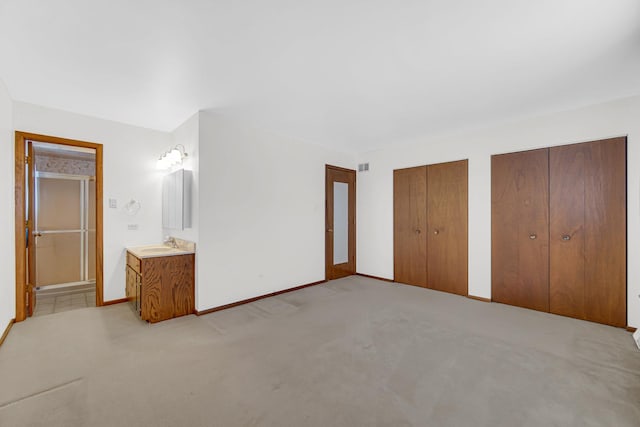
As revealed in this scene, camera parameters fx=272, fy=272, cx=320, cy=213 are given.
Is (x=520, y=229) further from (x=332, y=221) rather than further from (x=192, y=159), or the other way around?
(x=192, y=159)

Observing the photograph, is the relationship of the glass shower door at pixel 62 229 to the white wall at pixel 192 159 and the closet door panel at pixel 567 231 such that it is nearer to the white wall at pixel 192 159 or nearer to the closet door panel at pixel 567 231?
the white wall at pixel 192 159

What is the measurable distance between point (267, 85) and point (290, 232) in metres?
2.28

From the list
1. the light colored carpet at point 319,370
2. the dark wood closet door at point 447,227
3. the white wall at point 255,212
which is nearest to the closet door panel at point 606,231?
the light colored carpet at point 319,370

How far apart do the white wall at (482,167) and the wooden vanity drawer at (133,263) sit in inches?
145

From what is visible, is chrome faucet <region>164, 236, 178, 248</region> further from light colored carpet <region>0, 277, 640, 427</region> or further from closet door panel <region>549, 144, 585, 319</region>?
closet door panel <region>549, 144, 585, 319</region>

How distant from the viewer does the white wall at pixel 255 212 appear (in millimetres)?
3336

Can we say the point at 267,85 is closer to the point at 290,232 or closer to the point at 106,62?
the point at 106,62

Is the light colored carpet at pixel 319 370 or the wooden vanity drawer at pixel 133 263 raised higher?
the wooden vanity drawer at pixel 133 263

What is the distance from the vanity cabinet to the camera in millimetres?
2971

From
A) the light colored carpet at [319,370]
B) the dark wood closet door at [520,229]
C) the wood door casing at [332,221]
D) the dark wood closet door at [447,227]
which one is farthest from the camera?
the wood door casing at [332,221]

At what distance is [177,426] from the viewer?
1.57 m

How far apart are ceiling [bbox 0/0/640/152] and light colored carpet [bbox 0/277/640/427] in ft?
8.04

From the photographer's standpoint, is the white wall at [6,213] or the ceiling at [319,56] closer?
the ceiling at [319,56]

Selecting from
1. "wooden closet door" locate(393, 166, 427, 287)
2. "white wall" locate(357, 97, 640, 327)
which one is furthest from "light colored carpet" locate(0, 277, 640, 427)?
"wooden closet door" locate(393, 166, 427, 287)
